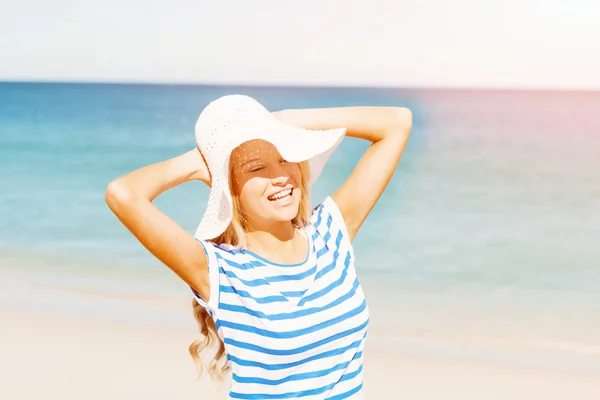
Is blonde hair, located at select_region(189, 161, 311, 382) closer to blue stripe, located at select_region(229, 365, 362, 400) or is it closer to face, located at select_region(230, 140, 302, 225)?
face, located at select_region(230, 140, 302, 225)

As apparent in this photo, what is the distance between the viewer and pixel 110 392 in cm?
528

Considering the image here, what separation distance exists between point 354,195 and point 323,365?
63 cm

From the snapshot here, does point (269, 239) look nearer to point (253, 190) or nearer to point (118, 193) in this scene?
point (253, 190)

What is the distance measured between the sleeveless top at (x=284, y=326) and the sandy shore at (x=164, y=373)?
3153 millimetres

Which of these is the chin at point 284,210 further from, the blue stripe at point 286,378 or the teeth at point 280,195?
the blue stripe at point 286,378

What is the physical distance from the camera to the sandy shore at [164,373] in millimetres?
5266

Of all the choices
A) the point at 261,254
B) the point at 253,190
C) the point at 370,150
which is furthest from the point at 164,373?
the point at 253,190

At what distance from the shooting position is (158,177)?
2.19m

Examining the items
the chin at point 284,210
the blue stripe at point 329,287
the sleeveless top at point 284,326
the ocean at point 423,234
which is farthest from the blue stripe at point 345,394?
the ocean at point 423,234

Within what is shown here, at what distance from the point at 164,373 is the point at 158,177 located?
11.8ft

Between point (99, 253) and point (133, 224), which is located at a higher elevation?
point (99, 253)

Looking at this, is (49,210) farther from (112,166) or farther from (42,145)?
(42,145)

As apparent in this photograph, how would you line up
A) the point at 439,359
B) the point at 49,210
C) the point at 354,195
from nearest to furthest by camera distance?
the point at 354,195 < the point at 439,359 < the point at 49,210

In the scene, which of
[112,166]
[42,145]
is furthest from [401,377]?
[42,145]
